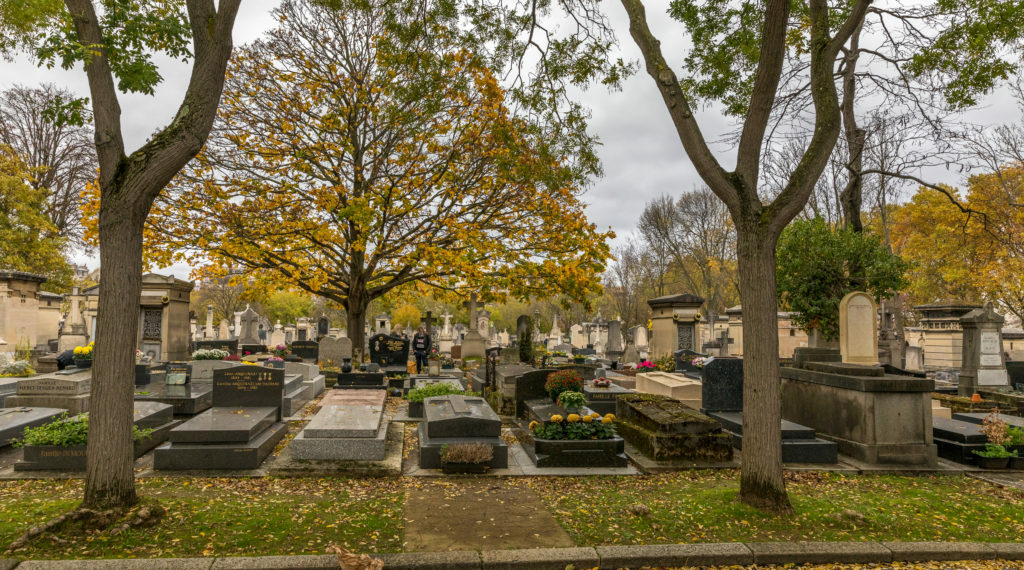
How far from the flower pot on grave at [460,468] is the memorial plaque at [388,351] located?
34.0ft

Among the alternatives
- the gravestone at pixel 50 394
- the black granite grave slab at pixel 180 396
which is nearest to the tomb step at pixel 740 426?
the black granite grave slab at pixel 180 396

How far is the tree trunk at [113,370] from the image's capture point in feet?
15.2

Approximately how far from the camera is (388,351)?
56.9ft

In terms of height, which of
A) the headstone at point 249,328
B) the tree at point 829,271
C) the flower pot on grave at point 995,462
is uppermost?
the tree at point 829,271

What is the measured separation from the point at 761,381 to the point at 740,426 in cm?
416

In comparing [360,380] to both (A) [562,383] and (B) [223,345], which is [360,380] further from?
(B) [223,345]

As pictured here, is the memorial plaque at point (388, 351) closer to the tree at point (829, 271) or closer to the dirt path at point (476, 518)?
the dirt path at point (476, 518)

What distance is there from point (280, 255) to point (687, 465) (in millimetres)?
11846

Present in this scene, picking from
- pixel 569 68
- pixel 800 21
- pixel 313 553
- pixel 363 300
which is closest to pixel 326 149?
pixel 363 300

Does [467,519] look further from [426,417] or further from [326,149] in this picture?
[326,149]

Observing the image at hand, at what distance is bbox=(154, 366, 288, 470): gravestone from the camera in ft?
23.0

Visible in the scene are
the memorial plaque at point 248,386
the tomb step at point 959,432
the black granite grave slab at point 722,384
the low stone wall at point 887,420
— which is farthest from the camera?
the black granite grave slab at point 722,384

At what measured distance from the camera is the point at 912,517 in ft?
18.1

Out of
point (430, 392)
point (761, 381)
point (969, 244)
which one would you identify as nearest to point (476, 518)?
point (761, 381)
